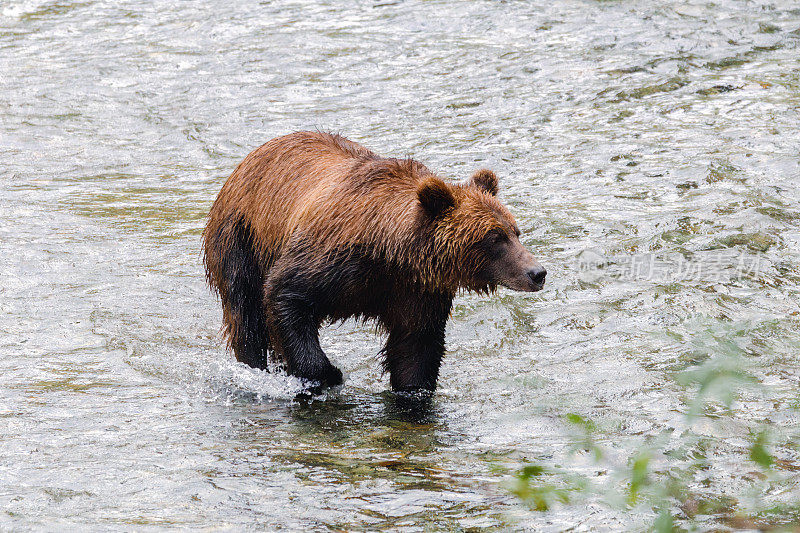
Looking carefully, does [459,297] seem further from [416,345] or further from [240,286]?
[240,286]

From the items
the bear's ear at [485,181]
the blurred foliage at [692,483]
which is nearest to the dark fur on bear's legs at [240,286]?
the bear's ear at [485,181]

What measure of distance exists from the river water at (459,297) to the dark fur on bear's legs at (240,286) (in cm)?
28

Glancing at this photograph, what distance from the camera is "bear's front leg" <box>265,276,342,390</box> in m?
6.50

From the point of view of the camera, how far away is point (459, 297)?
8961 mm

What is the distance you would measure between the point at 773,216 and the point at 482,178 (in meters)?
4.18

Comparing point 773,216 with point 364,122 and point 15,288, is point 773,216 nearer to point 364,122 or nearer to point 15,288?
point 364,122

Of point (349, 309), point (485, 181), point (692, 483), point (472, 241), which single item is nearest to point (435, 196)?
point (472, 241)

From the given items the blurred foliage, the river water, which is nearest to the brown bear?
the river water

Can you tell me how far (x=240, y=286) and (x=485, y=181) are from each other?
1966 millimetres

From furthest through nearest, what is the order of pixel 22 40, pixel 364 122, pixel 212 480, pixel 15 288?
pixel 22 40 → pixel 364 122 → pixel 15 288 → pixel 212 480

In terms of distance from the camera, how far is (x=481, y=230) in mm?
6172

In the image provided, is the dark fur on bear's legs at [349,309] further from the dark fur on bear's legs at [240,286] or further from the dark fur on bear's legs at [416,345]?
the dark fur on bear's legs at [240,286]

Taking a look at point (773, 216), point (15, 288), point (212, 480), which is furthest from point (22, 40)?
point (212, 480)

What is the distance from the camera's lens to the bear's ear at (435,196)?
6.09 m
